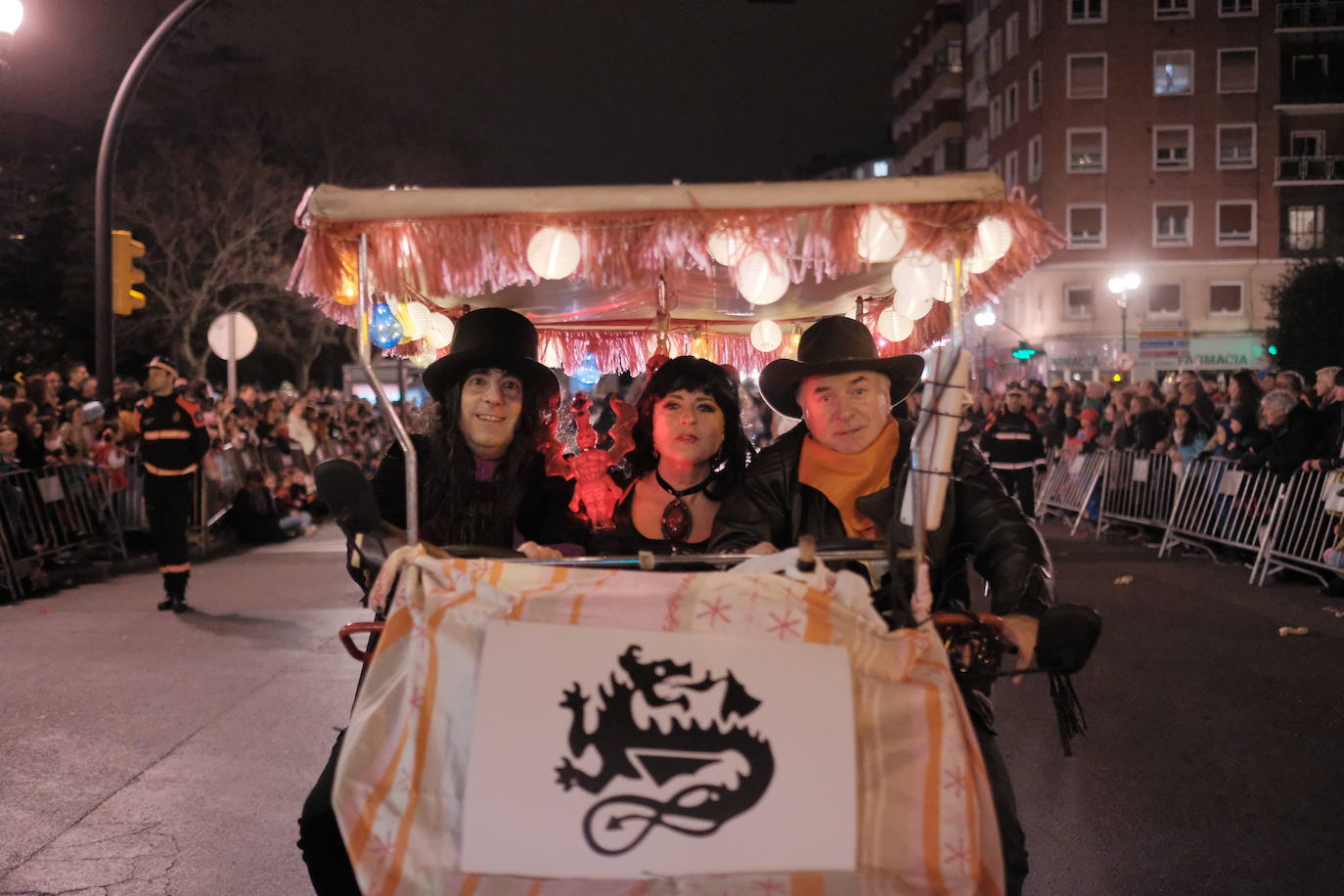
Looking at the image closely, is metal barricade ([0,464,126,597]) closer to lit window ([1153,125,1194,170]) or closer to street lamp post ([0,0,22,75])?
street lamp post ([0,0,22,75])

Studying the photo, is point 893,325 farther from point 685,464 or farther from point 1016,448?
point 1016,448

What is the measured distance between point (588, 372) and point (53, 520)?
6806mm

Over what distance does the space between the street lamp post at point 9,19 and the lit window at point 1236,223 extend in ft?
159

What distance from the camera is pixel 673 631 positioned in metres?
2.56

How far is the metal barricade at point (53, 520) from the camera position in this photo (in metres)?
10.8

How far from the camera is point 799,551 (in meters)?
2.66

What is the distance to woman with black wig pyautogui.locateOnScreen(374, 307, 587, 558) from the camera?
13.1 feet

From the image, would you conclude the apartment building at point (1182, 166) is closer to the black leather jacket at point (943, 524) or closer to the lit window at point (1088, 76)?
the lit window at point (1088, 76)

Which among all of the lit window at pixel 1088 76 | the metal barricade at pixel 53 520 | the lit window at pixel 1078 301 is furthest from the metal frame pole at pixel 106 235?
the lit window at pixel 1088 76

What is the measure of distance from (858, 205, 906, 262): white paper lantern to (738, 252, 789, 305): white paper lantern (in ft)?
1.13

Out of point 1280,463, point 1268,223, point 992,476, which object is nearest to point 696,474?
point 992,476

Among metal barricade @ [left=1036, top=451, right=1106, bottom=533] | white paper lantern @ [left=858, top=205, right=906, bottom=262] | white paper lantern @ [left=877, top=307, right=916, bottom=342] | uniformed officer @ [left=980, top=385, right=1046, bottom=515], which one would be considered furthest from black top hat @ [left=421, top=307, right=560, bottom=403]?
metal barricade @ [left=1036, top=451, right=1106, bottom=533]

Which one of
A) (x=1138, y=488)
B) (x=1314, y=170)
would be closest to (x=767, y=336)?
(x=1138, y=488)

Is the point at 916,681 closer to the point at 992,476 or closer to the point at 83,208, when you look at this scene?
the point at 992,476
